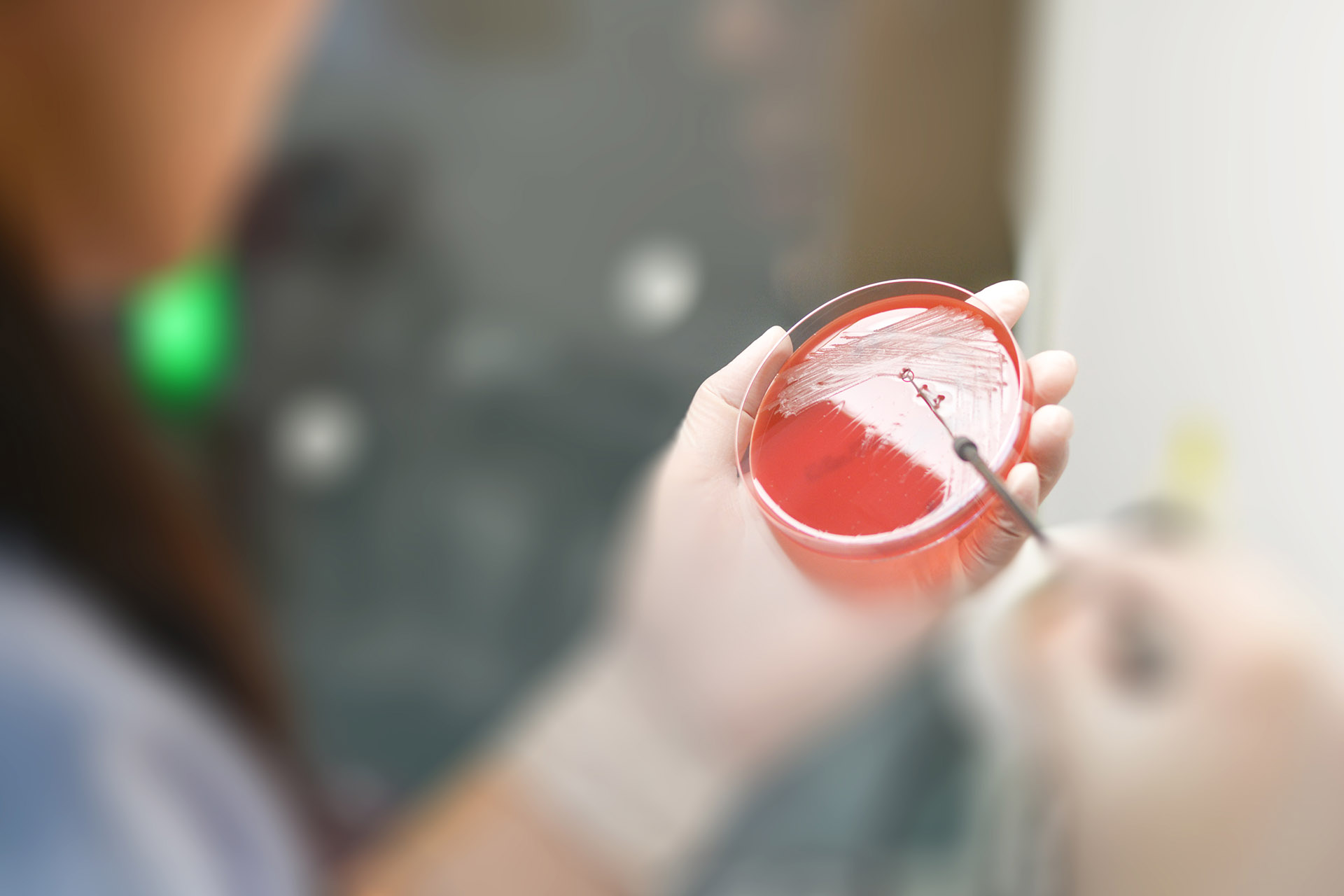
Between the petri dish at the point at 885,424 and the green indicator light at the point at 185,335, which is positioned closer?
the petri dish at the point at 885,424

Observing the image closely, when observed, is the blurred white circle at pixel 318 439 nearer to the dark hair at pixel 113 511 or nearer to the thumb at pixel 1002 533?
the dark hair at pixel 113 511

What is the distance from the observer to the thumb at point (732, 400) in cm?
41

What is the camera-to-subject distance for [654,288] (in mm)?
723

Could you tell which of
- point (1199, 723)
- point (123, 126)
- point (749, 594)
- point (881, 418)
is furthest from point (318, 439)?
point (1199, 723)

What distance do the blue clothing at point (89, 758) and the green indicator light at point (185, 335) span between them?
169mm

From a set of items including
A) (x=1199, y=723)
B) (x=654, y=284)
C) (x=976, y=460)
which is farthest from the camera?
(x=654, y=284)

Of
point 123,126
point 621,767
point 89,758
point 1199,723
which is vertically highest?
point 123,126

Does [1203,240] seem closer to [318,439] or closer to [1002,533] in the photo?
[1002,533]

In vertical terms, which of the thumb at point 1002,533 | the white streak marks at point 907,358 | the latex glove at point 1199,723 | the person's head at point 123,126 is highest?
the person's head at point 123,126

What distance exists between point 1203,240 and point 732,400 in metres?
0.42

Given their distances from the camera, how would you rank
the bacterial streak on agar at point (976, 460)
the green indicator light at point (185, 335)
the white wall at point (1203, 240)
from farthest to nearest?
the green indicator light at point (185, 335) < the white wall at point (1203, 240) < the bacterial streak on agar at point (976, 460)

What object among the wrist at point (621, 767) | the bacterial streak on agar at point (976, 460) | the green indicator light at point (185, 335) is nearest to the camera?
the bacterial streak on agar at point (976, 460)

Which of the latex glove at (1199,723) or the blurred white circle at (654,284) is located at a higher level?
the blurred white circle at (654,284)

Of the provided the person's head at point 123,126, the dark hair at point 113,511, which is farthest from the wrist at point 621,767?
the person's head at point 123,126
